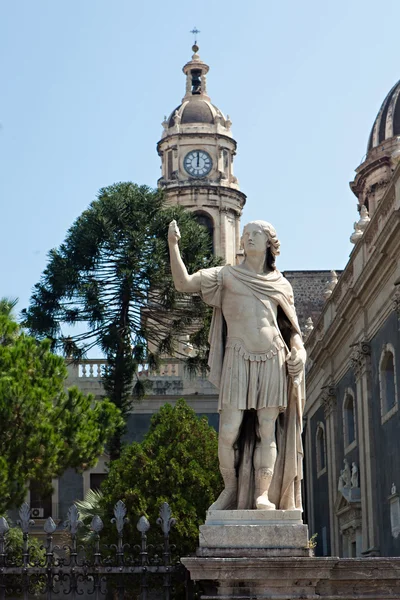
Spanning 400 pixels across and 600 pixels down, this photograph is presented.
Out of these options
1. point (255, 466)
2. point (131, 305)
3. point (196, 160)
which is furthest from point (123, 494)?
point (196, 160)

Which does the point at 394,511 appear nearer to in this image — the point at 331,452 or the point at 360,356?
the point at 360,356

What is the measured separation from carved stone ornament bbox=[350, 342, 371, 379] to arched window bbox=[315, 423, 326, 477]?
7942 mm

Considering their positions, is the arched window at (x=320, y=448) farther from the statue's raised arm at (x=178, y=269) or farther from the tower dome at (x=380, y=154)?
the statue's raised arm at (x=178, y=269)

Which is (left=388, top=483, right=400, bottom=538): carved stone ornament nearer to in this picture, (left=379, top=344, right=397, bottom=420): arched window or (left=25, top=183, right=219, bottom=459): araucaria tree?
(left=379, top=344, right=397, bottom=420): arched window

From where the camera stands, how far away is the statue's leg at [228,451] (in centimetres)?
817

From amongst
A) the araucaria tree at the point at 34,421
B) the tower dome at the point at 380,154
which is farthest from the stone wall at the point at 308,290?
the araucaria tree at the point at 34,421

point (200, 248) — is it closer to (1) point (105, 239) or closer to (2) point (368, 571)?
(1) point (105, 239)

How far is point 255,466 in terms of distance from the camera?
816 centimetres

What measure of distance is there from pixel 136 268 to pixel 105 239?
3.80 feet

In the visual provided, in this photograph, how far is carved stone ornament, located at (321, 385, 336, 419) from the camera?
3497cm

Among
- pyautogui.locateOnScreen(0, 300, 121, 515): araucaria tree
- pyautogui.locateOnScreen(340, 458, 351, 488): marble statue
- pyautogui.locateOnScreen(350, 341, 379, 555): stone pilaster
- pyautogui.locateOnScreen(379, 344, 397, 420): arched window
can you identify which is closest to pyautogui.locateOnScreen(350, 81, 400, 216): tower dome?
pyautogui.locateOnScreen(340, 458, 351, 488): marble statue

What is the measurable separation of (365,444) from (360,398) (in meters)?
1.30

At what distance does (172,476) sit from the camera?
24.1 metres

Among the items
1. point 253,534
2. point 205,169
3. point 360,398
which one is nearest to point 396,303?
point 360,398
